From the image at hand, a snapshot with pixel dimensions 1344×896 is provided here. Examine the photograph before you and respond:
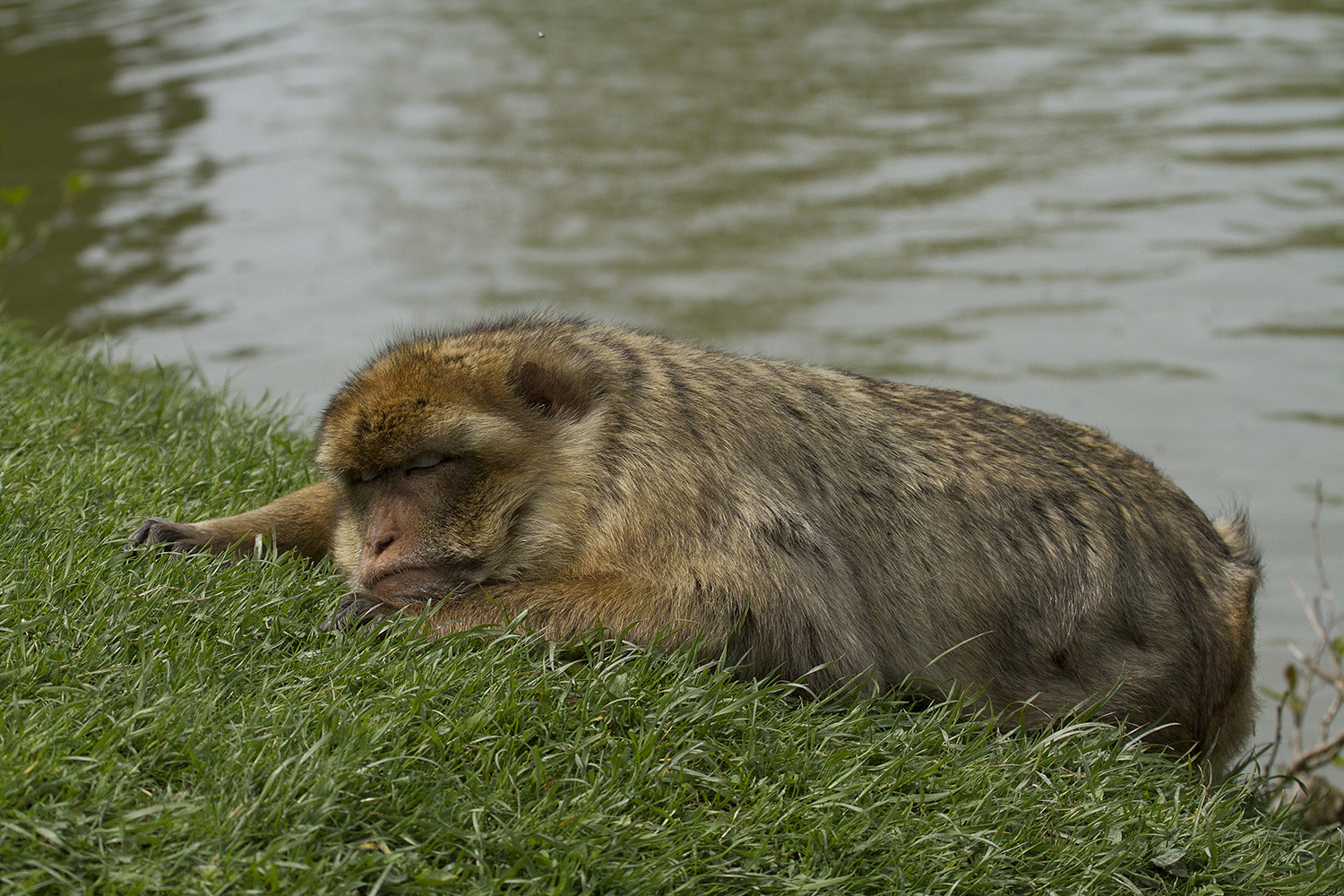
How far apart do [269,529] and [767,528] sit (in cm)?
159

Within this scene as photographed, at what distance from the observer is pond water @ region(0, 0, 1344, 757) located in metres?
9.01

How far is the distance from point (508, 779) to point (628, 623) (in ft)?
2.18

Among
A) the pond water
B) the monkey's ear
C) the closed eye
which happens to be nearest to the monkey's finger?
the closed eye

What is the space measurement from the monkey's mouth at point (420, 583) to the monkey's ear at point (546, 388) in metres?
0.53

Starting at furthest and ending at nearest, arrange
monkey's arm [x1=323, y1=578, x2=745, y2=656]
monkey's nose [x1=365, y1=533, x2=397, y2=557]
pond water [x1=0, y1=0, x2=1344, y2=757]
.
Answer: pond water [x1=0, y1=0, x2=1344, y2=757] → monkey's nose [x1=365, y1=533, x2=397, y2=557] → monkey's arm [x1=323, y1=578, x2=745, y2=656]

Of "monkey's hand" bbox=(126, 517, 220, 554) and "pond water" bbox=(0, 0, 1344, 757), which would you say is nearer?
"monkey's hand" bbox=(126, 517, 220, 554)

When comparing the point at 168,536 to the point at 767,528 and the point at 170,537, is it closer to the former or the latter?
the point at 170,537

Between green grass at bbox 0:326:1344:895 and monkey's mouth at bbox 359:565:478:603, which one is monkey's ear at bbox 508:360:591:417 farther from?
green grass at bbox 0:326:1344:895

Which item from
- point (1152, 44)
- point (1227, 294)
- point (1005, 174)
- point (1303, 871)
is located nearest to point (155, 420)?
point (1303, 871)

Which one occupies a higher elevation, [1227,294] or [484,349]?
[484,349]

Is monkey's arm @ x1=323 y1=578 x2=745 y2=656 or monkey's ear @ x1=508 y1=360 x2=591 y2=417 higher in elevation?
monkey's ear @ x1=508 y1=360 x2=591 y2=417

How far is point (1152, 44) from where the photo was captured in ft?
50.7

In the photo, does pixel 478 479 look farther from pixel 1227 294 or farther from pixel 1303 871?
pixel 1227 294

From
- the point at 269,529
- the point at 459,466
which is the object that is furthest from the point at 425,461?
the point at 269,529
